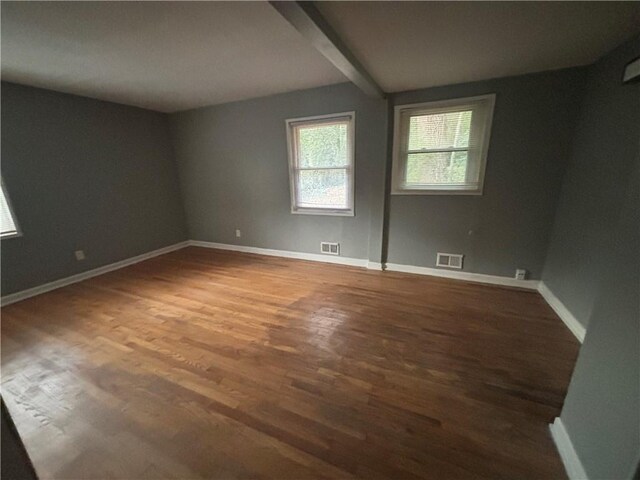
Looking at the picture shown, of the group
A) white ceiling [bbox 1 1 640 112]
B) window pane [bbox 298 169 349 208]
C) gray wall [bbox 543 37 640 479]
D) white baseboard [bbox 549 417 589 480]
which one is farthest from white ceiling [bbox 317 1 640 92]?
white baseboard [bbox 549 417 589 480]

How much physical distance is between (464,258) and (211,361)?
2.97m

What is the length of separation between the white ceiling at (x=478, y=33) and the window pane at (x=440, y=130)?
0.50 meters

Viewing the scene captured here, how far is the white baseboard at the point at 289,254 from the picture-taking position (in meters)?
3.67

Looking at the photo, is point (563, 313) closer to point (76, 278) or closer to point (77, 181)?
point (76, 278)

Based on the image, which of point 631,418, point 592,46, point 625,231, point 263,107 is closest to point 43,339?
point 263,107

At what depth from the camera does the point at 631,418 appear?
0.85 metres

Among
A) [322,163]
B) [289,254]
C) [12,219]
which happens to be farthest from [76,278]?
[322,163]

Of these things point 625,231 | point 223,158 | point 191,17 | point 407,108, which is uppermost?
point 191,17

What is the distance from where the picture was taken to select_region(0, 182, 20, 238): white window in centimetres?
277

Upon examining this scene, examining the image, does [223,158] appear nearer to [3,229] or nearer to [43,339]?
[3,229]

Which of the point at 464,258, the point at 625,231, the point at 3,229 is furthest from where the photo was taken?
the point at 464,258

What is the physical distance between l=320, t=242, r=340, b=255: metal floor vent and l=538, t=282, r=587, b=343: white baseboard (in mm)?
2422

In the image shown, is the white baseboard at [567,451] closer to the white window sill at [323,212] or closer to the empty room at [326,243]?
the empty room at [326,243]

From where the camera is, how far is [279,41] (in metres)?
1.97
